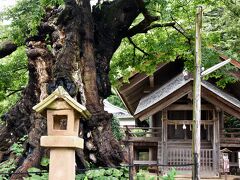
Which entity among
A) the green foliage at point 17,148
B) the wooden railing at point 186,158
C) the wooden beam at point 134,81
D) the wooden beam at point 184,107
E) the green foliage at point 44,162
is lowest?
the wooden railing at point 186,158

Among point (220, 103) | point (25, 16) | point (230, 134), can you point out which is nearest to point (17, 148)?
point (25, 16)

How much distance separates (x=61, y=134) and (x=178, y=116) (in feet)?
41.7

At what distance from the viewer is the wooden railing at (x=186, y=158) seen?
16.0 metres

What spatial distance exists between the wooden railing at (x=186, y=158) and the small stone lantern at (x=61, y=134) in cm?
1058

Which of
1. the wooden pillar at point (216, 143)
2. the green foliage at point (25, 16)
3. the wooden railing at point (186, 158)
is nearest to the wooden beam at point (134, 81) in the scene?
the wooden railing at point (186, 158)

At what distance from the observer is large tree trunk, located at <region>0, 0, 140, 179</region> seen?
28.7ft

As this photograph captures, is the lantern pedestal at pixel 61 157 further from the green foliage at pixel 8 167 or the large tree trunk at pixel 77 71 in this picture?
the green foliage at pixel 8 167

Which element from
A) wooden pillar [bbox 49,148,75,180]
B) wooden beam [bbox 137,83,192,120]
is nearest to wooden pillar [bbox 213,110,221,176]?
wooden beam [bbox 137,83,192,120]

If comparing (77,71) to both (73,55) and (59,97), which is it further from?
(59,97)

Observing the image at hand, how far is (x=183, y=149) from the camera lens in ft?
54.1

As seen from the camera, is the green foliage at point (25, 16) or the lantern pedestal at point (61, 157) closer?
the lantern pedestal at point (61, 157)

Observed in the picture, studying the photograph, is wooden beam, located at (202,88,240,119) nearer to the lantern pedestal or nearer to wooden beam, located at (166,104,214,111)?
wooden beam, located at (166,104,214,111)

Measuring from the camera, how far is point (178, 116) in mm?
18094

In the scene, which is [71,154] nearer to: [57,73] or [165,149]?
[57,73]
